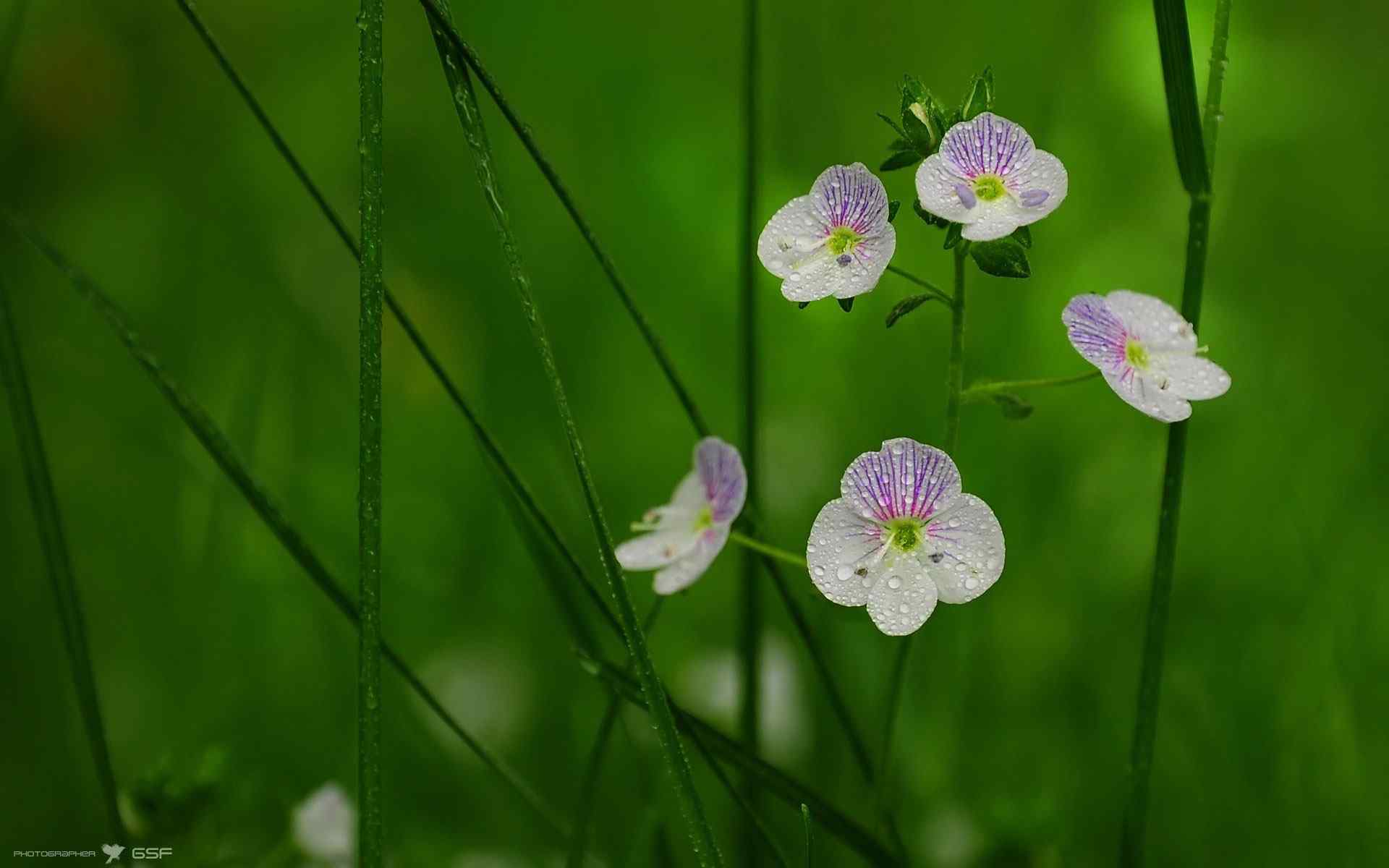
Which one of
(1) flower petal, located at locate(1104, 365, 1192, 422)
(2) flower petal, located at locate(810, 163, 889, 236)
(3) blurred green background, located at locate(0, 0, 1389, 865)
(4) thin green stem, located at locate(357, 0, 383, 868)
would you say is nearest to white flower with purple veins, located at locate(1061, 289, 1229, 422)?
(1) flower petal, located at locate(1104, 365, 1192, 422)

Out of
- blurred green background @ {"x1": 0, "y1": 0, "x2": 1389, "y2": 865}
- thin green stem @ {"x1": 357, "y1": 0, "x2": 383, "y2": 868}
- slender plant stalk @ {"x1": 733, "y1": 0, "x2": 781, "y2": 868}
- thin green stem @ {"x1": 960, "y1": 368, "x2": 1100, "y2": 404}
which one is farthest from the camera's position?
blurred green background @ {"x1": 0, "y1": 0, "x2": 1389, "y2": 865}

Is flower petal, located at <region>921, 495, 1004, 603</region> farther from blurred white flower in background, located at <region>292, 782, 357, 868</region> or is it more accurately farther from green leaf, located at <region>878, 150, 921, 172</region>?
blurred white flower in background, located at <region>292, 782, 357, 868</region>

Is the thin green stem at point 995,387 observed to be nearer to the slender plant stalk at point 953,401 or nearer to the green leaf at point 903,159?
the slender plant stalk at point 953,401

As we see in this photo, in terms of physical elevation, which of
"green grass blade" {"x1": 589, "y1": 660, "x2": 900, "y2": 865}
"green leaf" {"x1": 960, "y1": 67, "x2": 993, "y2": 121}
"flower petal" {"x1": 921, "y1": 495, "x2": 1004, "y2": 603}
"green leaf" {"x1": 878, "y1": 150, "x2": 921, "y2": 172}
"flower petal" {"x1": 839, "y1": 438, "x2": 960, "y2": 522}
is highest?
"green leaf" {"x1": 960, "y1": 67, "x2": 993, "y2": 121}

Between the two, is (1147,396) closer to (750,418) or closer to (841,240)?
(841,240)

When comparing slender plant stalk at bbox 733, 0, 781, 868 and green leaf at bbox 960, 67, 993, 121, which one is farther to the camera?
slender plant stalk at bbox 733, 0, 781, 868

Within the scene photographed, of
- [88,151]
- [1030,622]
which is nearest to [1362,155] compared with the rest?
[1030,622]
